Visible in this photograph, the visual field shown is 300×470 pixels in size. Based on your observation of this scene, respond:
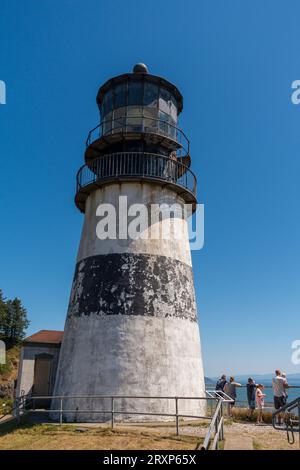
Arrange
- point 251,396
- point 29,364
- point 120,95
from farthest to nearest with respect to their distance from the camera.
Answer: point 29,364 < point 120,95 < point 251,396

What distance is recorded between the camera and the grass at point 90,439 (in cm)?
890

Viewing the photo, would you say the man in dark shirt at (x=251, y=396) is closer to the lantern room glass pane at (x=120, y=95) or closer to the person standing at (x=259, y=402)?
the person standing at (x=259, y=402)

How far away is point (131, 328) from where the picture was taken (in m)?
13.2

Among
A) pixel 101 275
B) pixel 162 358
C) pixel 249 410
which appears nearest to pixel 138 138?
pixel 101 275

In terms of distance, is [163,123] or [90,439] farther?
[163,123]

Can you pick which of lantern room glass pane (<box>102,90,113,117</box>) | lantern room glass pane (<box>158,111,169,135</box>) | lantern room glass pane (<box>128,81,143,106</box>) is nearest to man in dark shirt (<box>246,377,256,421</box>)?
lantern room glass pane (<box>158,111,169,135</box>)

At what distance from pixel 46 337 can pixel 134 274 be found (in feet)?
21.1

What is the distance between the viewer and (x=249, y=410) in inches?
561

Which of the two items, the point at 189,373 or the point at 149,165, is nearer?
the point at 189,373

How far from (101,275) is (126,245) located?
4.55 feet

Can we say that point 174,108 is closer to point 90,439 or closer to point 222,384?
point 222,384

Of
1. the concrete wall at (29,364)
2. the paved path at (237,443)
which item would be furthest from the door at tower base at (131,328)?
the paved path at (237,443)

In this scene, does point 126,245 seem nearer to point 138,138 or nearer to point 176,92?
point 138,138

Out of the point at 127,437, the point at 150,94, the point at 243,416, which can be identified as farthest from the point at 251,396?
the point at 150,94
